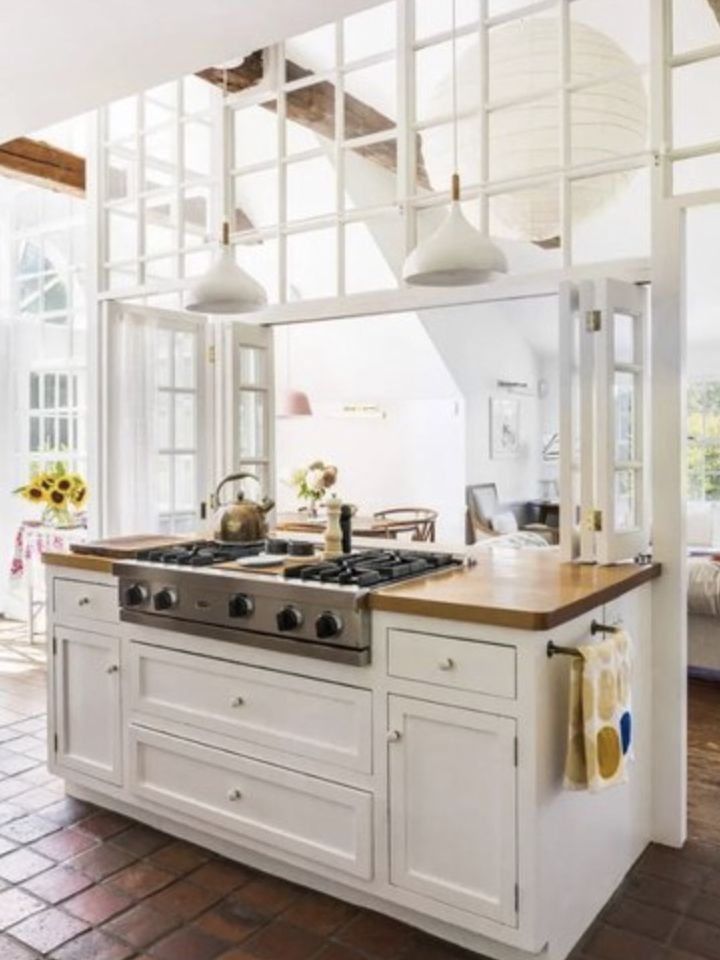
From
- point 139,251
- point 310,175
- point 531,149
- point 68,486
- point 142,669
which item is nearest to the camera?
point 142,669

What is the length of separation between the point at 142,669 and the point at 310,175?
4.05 m

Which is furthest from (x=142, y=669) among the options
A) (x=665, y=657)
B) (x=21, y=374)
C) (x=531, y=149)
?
(x=21, y=374)

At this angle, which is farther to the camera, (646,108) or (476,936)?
(646,108)

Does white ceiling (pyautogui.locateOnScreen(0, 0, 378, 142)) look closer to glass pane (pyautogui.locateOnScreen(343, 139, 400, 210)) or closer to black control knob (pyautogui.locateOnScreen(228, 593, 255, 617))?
black control knob (pyautogui.locateOnScreen(228, 593, 255, 617))

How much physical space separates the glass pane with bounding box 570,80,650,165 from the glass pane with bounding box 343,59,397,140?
5.57ft

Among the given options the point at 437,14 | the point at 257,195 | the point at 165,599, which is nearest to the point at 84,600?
the point at 165,599

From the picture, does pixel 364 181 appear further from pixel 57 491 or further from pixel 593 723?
pixel 593 723

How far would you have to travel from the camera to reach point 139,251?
12.6 feet

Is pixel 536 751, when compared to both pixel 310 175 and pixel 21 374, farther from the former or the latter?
pixel 21 374

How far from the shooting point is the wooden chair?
19.3 feet

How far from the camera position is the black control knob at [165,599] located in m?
2.52

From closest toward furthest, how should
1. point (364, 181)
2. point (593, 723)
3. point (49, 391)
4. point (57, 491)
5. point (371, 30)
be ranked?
point (593, 723)
point (371, 30)
point (57, 491)
point (364, 181)
point (49, 391)

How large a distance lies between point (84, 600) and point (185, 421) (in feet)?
3.89

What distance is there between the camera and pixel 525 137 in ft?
9.32
